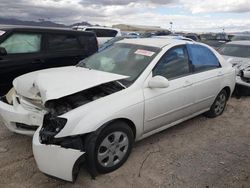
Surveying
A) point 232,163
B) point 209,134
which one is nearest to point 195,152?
point 232,163

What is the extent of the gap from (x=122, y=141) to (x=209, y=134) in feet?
6.56

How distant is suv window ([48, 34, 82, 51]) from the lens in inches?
258

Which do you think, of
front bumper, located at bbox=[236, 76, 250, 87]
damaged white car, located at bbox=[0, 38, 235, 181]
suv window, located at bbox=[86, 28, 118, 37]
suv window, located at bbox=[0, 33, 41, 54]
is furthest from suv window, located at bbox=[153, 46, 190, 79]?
suv window, located at bbox=[86, 28, 118, 37]

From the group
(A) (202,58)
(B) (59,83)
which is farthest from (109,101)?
(A) (202,58)

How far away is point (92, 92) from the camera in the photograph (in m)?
3.73

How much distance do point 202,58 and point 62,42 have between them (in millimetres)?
3469

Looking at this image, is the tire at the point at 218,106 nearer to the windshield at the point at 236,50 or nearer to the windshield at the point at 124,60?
the windshield at the point at 124,60

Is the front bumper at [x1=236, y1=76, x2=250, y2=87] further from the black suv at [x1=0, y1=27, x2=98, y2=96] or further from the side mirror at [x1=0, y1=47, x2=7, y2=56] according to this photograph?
the side mirror at [x1=0, y1=47, x2=7, y2=56]

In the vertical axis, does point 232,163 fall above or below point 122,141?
below

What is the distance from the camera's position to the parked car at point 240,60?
7.13 m

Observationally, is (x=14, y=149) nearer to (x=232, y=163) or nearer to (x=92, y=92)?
(x=92, y=92)

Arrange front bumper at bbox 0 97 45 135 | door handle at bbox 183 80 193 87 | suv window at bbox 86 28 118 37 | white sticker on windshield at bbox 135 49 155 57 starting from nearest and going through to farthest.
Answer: front bumper at bbox 0 97 45 135 → white sticker on windshield at bbox 135 49 155 57 → door handle at bbox 183 80 193 87 → suv window at bbox 86 28 118 37

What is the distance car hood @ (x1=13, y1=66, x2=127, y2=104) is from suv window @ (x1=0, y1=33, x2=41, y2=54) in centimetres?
220

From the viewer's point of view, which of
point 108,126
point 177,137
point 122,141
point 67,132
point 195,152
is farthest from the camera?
point 177,137
